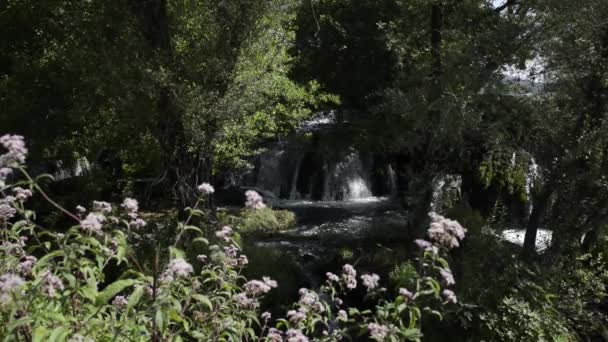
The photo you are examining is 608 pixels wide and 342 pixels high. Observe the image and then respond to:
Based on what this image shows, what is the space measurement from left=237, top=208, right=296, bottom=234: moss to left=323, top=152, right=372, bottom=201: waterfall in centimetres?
408

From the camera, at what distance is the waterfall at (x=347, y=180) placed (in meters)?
23.2

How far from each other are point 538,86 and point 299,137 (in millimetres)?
13039

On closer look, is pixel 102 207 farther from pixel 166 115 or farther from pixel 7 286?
pixel 166 115

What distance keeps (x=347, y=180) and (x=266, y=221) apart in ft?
20.5

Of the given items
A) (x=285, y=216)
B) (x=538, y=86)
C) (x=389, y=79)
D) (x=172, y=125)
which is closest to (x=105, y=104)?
(x=172, y=125)

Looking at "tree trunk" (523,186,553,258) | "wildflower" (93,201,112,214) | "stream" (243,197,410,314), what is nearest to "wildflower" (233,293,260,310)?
"wildflower" (93,201,112,214)

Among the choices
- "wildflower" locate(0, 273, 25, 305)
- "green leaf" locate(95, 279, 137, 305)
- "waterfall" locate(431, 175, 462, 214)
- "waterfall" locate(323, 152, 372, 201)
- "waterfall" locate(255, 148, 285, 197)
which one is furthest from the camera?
"waterfall" locate(255, 148, 285, 197)

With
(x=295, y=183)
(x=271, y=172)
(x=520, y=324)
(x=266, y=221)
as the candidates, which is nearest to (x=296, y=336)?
(x=520, y=324)

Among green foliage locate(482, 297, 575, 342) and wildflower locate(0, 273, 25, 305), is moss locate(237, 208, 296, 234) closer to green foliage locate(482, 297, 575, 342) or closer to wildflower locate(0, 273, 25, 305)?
green foliage locate(482, 297, 575, 342)

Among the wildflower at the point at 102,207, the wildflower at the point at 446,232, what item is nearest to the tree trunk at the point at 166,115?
the wildflower at the point at 102,207

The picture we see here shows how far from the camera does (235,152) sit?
1750 centimetres

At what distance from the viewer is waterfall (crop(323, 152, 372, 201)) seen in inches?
914

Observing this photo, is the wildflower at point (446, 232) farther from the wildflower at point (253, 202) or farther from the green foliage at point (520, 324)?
the green foliage at point (520, 324)

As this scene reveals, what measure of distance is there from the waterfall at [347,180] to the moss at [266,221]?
13.4ft
